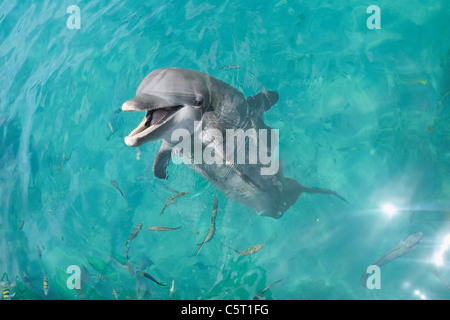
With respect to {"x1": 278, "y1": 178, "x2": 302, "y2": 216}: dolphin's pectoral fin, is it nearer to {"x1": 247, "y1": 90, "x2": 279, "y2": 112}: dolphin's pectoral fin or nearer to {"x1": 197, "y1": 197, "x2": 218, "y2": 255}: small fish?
{"x1": 197, "y1": 197, "x2": 218, "y2": 255}: small fish

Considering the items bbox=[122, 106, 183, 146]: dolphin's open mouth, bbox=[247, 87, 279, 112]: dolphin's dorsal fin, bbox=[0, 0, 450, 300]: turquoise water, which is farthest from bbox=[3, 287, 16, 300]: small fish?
bbox=[247, 87, 279, 112]: dolphin's dorsal fin

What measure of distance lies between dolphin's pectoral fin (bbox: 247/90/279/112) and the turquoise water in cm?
41

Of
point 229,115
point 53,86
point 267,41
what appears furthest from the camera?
point 53,86

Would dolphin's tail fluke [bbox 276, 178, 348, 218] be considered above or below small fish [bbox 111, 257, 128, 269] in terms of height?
above

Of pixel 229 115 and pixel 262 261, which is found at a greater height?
pixel 229 115

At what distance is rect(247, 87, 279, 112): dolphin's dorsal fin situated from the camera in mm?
5199

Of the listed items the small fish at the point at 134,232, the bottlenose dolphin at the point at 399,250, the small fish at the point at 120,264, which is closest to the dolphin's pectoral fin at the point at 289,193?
the bottlenose dolphin at the point at 399,250

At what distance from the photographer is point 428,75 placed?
593 cm

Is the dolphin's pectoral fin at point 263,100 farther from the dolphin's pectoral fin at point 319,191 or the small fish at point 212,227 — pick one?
the small fish at point 212,227

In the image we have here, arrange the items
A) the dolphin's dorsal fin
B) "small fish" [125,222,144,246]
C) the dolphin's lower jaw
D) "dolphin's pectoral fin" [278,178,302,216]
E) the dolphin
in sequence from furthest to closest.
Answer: "small fish" [125,222,144,246] → "dolphin's pectoral fin" [278,178,302,216] → the dolphin's dorsal fin → the dolphin → the dolphin's lower jaw

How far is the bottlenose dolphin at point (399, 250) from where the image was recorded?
16.5 ft

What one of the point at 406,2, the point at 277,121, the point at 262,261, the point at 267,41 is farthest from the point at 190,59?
the point at 406,2

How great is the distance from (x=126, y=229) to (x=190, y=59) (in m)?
3.53
